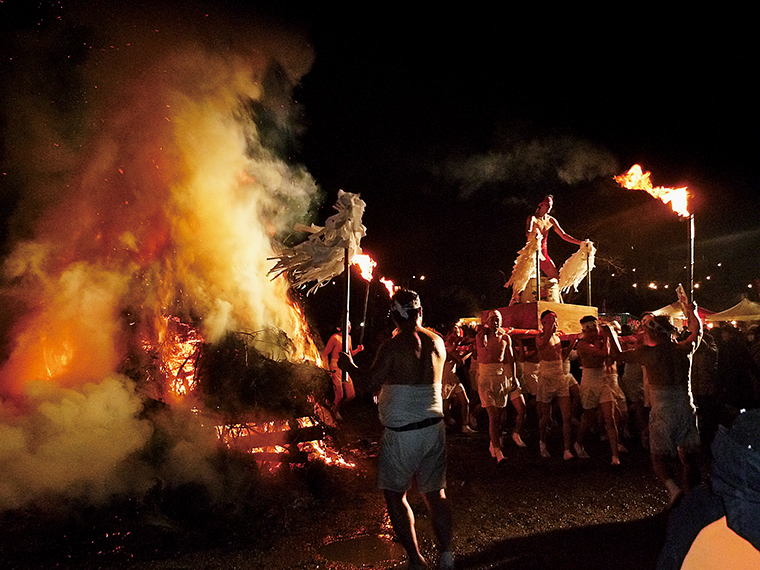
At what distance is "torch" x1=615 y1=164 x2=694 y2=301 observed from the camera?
5.76 m

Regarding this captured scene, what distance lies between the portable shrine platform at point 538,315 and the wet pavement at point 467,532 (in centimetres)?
321

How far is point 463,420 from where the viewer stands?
29.3 feet

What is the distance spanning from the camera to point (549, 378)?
7.14 m

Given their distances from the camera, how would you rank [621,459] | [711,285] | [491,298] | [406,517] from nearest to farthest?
[406,517]
[621,459]
[491,298]
[711,285]

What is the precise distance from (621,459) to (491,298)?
64.3 feet

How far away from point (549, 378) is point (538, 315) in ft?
6.34

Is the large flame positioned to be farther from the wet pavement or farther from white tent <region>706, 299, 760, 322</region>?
white tent <region>706, 299, 760, 322</region>

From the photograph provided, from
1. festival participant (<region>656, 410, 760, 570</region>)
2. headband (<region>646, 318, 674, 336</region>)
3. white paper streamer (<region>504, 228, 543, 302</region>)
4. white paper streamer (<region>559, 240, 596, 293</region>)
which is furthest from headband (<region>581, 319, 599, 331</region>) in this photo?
festival participant (<region>656, 410, 760, 570</region>)

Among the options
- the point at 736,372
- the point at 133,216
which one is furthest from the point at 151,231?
the point at 736,372

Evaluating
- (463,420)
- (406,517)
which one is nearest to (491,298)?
(463,420)

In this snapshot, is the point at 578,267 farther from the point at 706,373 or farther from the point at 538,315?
the point at 706,373

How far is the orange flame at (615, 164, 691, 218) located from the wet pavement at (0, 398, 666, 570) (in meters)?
3.31

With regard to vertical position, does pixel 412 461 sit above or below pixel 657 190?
below

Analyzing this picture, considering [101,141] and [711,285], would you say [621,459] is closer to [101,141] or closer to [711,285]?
[101,141]
